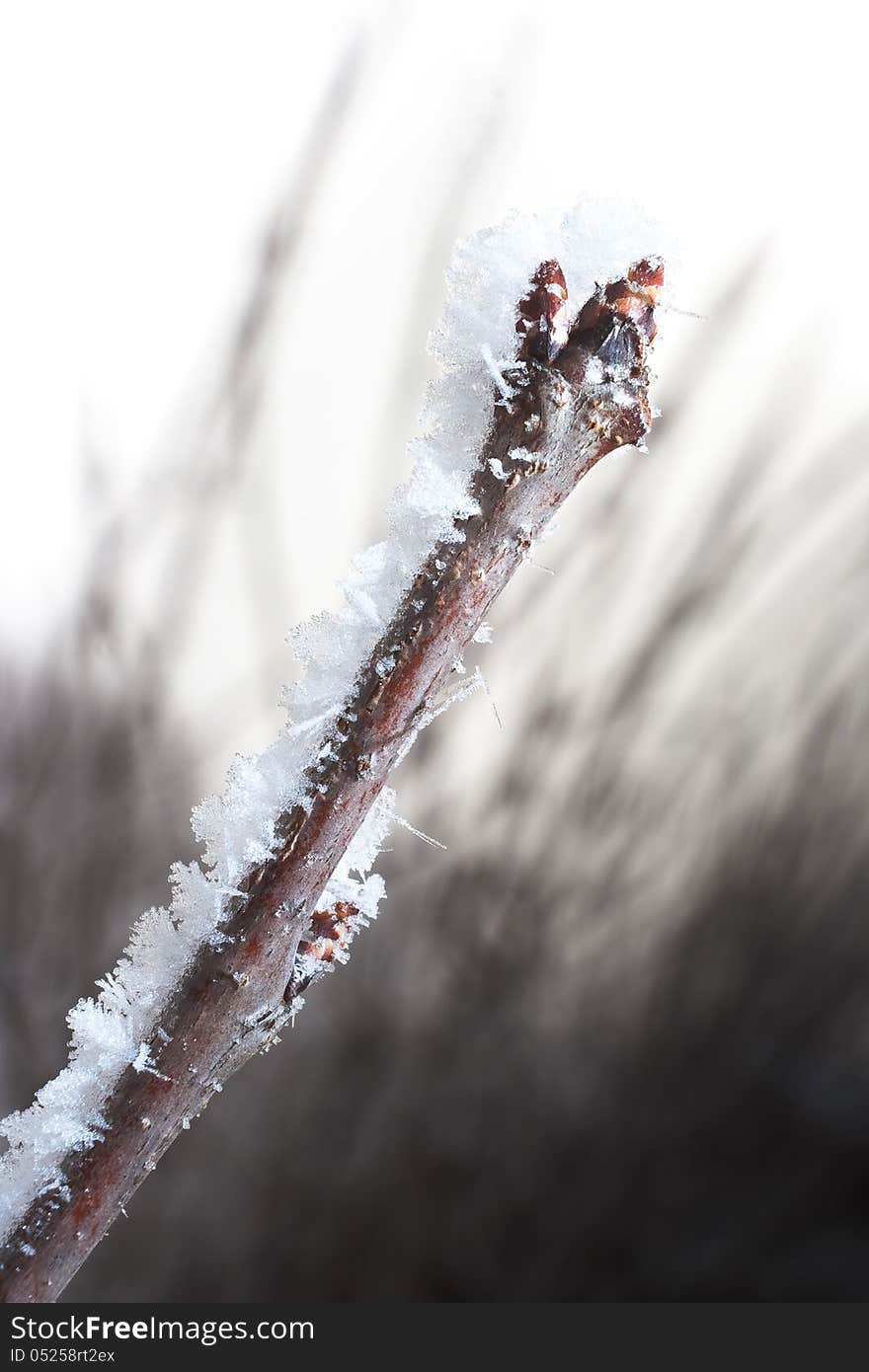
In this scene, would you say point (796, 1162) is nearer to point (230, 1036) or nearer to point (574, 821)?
point (574, 821)

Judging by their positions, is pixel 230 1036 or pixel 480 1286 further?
pixel 480 1286

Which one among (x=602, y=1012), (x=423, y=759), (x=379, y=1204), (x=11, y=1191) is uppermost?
(x=423, y=759)

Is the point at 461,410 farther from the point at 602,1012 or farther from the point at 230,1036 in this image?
the point at 602,1012

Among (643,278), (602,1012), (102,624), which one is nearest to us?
(643,278)

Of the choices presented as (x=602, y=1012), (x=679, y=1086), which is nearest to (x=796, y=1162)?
(x=679, y=1086)

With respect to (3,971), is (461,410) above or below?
below

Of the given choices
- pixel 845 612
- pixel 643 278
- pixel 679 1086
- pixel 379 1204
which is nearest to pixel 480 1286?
pixel 379 1204

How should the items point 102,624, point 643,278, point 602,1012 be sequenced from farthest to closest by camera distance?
1. point 602,1012
2. point 102,624
3. point 643,278
